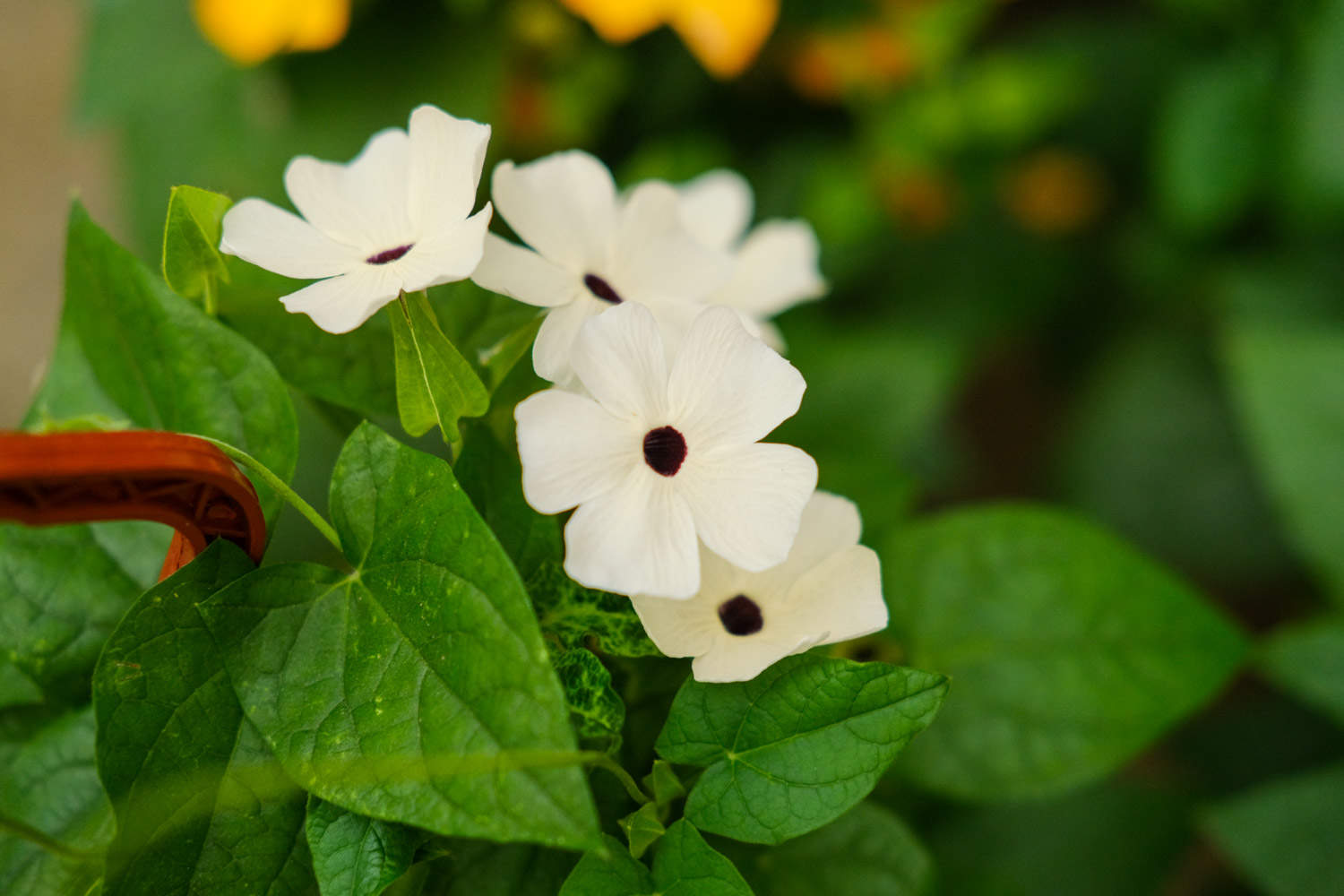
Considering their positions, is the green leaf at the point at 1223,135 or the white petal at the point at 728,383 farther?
the green leaf at the point at 1223,135

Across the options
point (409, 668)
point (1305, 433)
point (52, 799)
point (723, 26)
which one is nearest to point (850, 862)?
point (409, 668)

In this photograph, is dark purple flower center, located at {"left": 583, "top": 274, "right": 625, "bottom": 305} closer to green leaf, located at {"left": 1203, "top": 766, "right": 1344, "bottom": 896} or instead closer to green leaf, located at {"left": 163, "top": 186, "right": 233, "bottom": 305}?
green leaf, located at {"left": 163, "top": 186, "right": 233, "bottom": 305}

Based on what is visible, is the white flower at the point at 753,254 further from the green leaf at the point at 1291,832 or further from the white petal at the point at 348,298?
the green leaf at the point at 1291,832

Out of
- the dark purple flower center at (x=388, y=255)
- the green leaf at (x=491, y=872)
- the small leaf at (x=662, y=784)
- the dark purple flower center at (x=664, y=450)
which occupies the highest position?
the dark purple flower center at (x=388, y=255)

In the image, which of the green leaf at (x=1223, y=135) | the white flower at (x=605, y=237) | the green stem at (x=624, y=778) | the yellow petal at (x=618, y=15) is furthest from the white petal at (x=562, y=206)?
the green leaf at (x=1223, y=135)

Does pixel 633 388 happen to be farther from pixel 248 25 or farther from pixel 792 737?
pixel 248 25

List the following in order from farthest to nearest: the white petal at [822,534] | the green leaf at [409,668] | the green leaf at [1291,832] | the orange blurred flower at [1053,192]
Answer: the orange blurred flower at [1053,192]
the green leaf at [1291,832]
the white petal at [822,534]
the green leaf at [409,668]

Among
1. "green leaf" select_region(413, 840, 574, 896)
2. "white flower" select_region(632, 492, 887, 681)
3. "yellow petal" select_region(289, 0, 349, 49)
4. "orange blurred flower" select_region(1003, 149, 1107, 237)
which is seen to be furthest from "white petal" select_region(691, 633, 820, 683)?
"orange blurred flower" select_region(1003, 149, 1107, 237)

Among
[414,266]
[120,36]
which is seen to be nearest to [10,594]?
[414,266]

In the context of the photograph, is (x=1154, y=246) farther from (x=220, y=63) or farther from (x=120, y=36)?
(x=120, y=36)
